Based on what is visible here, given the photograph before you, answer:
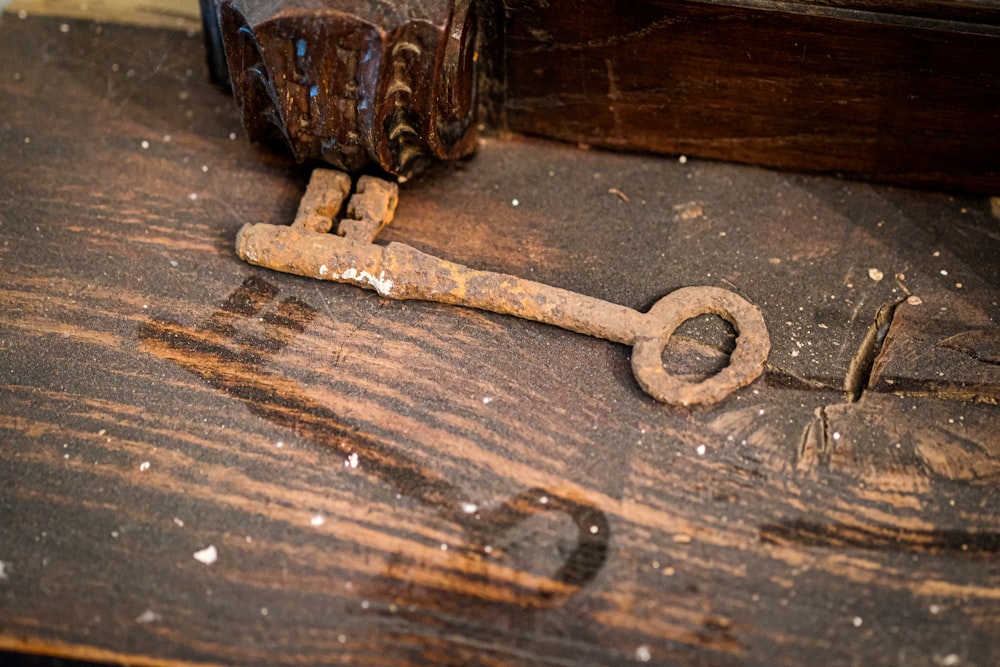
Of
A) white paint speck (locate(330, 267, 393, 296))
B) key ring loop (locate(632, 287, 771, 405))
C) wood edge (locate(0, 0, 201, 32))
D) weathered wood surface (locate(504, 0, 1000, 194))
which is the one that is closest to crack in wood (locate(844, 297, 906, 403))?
key ring loop (locate(632, 287, 771, 405))

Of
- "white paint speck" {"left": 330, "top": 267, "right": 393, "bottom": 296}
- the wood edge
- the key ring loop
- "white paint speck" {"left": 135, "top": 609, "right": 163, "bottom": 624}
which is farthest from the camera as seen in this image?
the wood edge

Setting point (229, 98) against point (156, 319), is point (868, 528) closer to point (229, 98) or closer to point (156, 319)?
point (156, 319)

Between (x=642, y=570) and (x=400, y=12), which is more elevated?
(x=400, y=12)

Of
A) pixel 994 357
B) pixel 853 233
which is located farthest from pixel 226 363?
pixel 994 357

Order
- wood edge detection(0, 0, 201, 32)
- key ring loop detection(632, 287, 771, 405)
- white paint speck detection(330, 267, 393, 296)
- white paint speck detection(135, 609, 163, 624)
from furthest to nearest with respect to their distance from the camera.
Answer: wood edge detection(0, 0, 201, 32) → white paint speck detection(330, 267, 393, 296) → key ring loop detection(632, 287, 771, 405) → white paint speck detection(135, 609, 163, 624)

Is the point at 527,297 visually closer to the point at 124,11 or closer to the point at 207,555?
the point at 207,555

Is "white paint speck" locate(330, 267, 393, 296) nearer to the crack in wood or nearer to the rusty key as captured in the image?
the rusty key

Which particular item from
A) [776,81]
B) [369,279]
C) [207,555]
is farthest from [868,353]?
[207,555]

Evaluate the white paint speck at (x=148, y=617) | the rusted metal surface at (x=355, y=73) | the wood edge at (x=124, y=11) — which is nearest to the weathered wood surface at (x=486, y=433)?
the white paint speck at (x=148, y=617)
